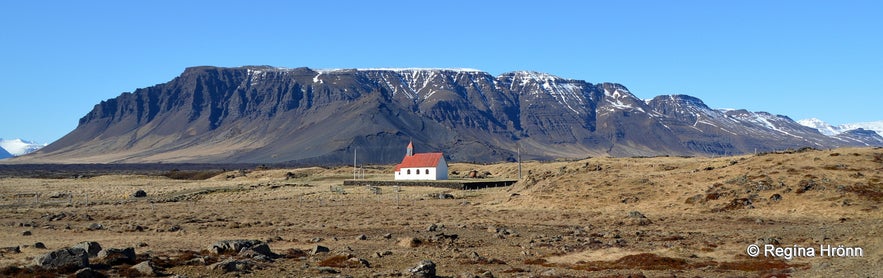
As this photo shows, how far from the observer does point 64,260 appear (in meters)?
21.0

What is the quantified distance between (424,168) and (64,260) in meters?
75.1

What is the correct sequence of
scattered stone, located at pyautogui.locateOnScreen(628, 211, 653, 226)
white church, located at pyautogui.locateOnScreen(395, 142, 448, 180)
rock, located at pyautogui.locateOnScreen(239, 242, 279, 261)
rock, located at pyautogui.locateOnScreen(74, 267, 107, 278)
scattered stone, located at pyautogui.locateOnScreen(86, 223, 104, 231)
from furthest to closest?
white church, located at pyautogui.locateOnScreen(395, 142, 448, 180)
scattered stone, located at pyautogui.locateOnScreen(628, 211, 653, 226)
scattered stone, located at pyautogui.locateOnScreen(86, 223, 104, 231)
rock, located at pyautogui.locateOnScreen(239, 242, 279, 261)
rock, located at pyautogui.locateOnScreen(74, 267, 107, 278)

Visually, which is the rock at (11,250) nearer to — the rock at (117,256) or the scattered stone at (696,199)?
the rock at (117,256)

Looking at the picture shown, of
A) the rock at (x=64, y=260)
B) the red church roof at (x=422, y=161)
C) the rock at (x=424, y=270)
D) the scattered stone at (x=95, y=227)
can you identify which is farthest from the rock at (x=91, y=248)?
the red church roof at (x=422, y=161)

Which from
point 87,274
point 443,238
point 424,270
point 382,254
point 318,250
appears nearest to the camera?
point 87,274

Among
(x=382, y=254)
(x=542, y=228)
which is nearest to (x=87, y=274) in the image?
(x=382, y=254)

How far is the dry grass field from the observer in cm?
2288

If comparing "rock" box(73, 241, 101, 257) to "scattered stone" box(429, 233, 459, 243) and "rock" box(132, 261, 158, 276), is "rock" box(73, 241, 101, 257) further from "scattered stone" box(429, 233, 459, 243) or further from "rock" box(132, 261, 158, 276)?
"scattered stone" box(429, 233, 459, 243)

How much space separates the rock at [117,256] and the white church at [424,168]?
236 feet

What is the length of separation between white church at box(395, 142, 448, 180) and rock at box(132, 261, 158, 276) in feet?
241

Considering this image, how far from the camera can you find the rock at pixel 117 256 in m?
22.3

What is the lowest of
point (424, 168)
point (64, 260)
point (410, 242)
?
point (410, 242)

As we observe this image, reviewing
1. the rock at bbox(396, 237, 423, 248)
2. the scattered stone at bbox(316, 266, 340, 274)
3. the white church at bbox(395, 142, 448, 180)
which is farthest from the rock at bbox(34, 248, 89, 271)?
the white church at bbox(395, 142, 448, 180)

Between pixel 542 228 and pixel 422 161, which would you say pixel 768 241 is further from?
pixel 422 161
